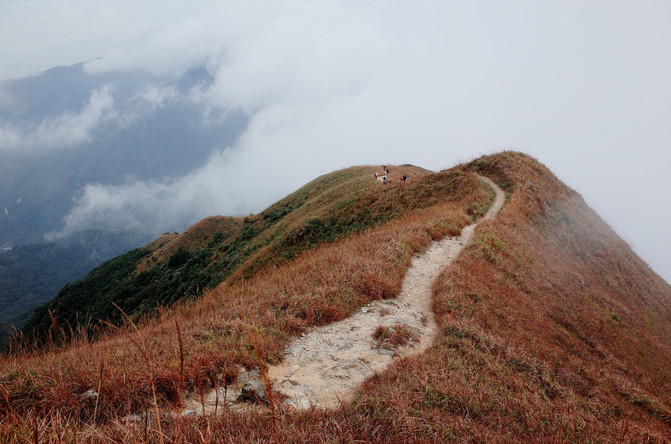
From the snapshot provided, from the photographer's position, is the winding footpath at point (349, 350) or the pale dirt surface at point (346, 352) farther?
the winding footpath at point (349, 350)

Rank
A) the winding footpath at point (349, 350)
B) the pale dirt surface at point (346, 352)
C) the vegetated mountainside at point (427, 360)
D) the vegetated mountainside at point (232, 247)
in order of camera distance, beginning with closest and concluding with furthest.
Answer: the vegetated mountainside at point (427, 360) < the pale dirt surface at point (346, 352) < the winding footpath at point (349, 350) < the vegetated mountainside at point (232, 247)

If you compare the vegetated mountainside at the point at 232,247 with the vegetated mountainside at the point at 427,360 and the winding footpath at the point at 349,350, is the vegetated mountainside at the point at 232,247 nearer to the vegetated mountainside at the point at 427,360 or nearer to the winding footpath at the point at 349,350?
the vegetated mountainside at the point at 427,360

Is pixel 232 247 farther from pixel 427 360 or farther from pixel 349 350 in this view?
pixel 427 360

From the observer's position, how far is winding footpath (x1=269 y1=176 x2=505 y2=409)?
16.5ft

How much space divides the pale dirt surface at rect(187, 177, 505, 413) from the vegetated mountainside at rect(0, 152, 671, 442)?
32 cm

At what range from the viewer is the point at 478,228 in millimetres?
14914

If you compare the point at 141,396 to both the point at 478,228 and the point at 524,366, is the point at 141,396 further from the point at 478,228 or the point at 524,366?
the point at 478,228

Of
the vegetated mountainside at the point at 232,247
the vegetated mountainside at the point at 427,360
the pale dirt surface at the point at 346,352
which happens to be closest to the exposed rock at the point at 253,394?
the pale dirt surface at the point at 346,352

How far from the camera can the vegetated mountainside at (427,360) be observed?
148 inches

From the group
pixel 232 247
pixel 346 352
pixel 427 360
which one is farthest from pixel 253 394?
pixel 232 247

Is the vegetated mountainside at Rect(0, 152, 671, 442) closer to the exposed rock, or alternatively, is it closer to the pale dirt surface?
the pale dirt surface

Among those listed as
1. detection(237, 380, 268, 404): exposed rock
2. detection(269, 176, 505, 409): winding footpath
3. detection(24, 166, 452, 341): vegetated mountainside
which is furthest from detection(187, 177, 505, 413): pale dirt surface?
detection(24, 166, 452, 341): vegetated mountainside

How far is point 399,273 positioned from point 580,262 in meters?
13.9

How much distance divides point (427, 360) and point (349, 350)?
5.38 ft
